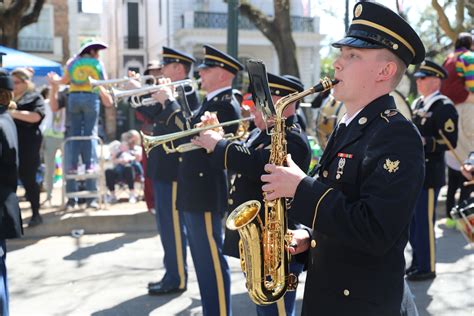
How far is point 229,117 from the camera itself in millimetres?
4434

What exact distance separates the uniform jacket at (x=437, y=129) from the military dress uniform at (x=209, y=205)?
2202mm

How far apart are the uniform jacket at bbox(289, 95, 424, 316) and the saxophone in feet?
0.43

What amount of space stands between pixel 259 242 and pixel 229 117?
2.01 m

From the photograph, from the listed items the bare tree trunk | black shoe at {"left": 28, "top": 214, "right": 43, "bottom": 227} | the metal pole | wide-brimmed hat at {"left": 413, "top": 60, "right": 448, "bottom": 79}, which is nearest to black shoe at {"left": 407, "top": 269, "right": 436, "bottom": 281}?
wide-brimmed hat at {"left": 413, "top": 60, "right": 448, "bottom": 79}

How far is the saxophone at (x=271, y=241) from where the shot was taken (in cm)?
244

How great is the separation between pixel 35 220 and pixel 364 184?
627 centimetres

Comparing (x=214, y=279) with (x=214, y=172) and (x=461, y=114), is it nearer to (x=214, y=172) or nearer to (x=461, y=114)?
(x=214, y=172)

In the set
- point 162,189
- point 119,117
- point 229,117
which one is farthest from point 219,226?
point 119,117

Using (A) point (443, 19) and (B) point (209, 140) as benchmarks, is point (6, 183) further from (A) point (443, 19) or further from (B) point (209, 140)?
(A) point (443, 19)

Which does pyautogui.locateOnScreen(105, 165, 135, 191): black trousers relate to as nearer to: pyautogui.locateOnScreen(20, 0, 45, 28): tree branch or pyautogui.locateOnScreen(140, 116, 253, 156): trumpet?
pyautogui.locateOnScreen(20, 0, 45, 28): tree branch

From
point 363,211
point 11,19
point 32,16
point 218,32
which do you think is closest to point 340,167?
point 363,211

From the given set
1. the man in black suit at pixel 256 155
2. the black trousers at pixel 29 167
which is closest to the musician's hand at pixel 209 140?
the man in black suit at pixel 256 155

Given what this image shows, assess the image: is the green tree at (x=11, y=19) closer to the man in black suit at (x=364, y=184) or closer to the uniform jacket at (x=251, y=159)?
the uniform jacket at (x=251, y=159)

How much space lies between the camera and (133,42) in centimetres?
3888
